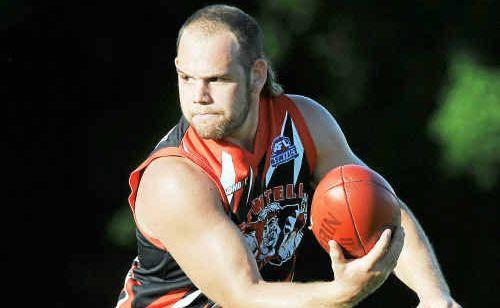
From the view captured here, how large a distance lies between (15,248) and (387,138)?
252 cm

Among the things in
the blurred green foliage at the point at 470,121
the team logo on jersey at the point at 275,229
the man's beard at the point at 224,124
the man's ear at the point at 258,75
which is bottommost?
the blurred green foliage at the point at 470,121

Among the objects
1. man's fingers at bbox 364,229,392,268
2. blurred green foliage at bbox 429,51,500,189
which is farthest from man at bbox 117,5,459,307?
blurred green foliage at bbox 429,51,500,189

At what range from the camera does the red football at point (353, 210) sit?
4148 mm

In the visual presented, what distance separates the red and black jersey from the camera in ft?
15.2

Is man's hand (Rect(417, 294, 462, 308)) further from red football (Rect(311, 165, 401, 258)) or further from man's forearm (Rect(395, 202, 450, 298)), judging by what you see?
red football (Rect(311, 165, 401, 258))

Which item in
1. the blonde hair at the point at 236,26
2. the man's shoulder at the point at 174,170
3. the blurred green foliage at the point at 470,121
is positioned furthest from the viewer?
the blurred green foliage at the point at 470,121

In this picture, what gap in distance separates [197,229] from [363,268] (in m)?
0.66

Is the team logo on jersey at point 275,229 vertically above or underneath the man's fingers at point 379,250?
underneath

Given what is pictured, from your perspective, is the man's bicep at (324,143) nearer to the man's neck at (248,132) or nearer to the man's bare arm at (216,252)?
the man's neck at (248,132)

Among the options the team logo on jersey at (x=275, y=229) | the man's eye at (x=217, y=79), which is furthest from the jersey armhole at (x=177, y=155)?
the man's eye at (x=217, y=79)

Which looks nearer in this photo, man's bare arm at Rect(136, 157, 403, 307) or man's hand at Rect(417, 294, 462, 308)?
man's bare arm at Rect(136, 157, 403, 307)

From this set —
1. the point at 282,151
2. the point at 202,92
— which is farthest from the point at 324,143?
the point at 202,92

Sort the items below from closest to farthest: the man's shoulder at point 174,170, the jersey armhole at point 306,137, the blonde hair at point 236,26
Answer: the man's shoulder at point 174,170 → the blonde hair at point 236,26 → the jersey armhole at point 306,137

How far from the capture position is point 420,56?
7.80 m
